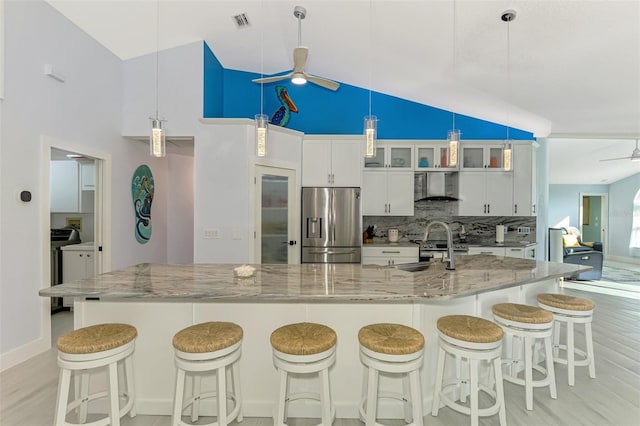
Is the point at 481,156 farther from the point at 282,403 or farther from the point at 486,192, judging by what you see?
the point at 282,403

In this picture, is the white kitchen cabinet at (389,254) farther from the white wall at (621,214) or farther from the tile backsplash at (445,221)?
the white wall at (621,214)

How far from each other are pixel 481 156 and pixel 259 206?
11.7 feet

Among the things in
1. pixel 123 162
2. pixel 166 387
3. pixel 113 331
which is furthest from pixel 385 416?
pixel 123 162

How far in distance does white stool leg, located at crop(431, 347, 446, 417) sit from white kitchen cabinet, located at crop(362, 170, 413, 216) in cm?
307

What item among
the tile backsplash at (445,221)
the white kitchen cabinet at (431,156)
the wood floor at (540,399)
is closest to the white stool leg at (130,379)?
the wood floor at (540,399)

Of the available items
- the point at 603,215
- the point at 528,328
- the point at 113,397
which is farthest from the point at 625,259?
the point at 113,397

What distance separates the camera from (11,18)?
8.89ft

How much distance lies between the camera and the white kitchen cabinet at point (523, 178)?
16.2ft

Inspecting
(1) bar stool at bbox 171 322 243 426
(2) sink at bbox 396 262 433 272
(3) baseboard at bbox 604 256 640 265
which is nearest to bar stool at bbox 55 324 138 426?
(1) bar stool at bbox 171 322 243 426

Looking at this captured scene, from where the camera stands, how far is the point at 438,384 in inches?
79.9

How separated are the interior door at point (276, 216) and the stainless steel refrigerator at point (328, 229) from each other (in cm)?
18

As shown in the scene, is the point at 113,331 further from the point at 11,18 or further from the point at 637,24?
the point at 637,24

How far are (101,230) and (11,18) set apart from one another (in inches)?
86.7

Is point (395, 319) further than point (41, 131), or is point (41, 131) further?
point (41, 131)
